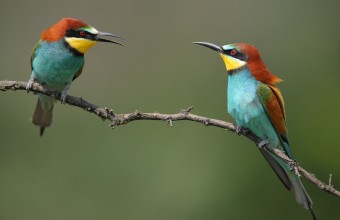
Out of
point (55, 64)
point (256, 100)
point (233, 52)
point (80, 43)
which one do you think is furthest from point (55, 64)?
point (256, 100)

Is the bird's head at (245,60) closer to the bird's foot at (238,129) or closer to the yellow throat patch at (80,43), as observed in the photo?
the bird's foot at (238,129)

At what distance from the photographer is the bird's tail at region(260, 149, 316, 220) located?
3496mm

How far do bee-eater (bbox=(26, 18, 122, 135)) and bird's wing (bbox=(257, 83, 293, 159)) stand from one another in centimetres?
81

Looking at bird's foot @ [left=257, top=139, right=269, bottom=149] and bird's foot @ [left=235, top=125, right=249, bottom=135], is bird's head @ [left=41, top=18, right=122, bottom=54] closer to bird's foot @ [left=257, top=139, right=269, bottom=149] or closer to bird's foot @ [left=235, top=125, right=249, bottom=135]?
bird's foot @ [left=235, top=125, right=249, bottom=135]

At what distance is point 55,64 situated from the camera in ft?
12.0

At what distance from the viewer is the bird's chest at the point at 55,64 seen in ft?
12.0

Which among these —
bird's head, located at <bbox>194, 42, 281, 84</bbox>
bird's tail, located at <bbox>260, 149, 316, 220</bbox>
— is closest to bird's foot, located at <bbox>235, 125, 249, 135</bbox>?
bird's tail, located at <bbox>260, 149, 316, 220</bbox>

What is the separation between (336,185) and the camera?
15.3ft

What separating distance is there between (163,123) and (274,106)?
182 centimetres

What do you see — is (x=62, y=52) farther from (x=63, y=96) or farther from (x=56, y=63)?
(x=63, y=96)

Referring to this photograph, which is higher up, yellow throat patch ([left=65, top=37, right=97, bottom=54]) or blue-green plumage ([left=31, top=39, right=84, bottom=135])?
yellow throat patch ([left=65, top=37, right=97, bottom=54])

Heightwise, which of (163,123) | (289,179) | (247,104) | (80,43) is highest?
(80,43)

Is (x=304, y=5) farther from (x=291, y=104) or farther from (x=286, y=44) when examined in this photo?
(x=291, y=104)

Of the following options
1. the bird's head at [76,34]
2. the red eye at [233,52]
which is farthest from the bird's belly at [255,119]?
the bird's head at [76,34]
